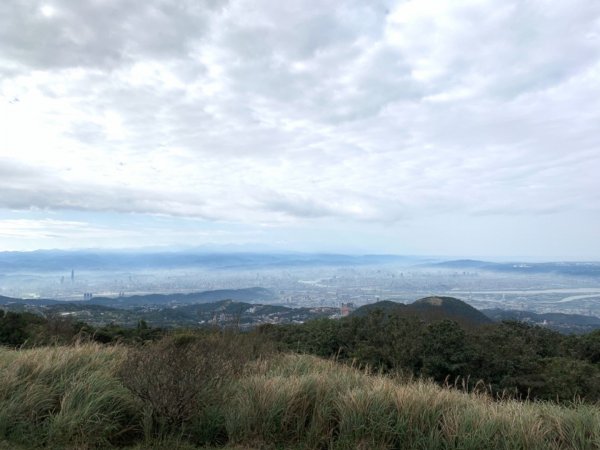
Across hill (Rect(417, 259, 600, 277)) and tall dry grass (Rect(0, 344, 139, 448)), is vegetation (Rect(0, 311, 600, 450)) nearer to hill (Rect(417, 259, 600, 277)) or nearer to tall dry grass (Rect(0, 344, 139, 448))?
tall dry grass (Rect(0, 344, 139, 448))

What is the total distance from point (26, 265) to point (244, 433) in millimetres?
129182

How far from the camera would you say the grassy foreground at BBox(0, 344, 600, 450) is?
473cm

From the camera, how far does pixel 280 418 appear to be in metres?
5.27

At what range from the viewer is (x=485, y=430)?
4711 millimetres

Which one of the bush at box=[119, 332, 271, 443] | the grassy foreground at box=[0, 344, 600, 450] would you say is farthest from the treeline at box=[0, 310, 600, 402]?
the bush at box=[119, 332, 271, 443]

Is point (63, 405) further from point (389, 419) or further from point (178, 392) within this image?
Answer: point (389, 419)

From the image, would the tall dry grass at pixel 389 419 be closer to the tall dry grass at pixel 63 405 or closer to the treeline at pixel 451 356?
the tall dry grass at pixel 63 405

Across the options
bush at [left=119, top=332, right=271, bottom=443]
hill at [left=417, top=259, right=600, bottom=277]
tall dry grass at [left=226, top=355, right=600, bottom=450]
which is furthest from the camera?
hill at [left=417, top=259, right=600, bottom=277]

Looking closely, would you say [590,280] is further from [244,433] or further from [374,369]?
[244,433]

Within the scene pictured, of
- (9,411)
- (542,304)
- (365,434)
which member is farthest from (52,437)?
(542,304)

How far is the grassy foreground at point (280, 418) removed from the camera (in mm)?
4734

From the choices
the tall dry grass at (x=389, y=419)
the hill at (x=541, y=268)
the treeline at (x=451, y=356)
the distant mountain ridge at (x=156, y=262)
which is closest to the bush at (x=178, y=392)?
the tall dry grass at (x=389, y=419)

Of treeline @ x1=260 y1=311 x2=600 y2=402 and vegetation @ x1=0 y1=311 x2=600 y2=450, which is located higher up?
vegetation @ x1=0 y1=311 x2=600 y2=450

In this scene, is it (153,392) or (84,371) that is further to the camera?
(84,371)
